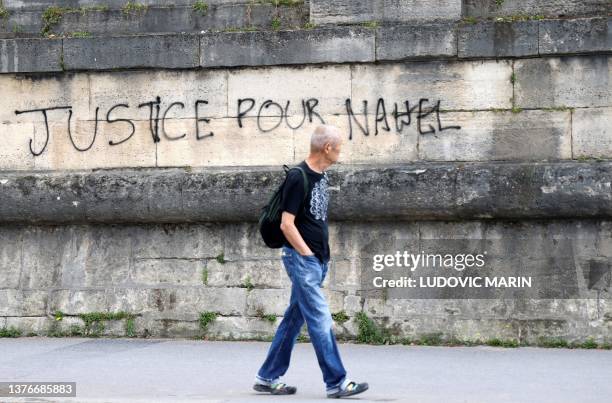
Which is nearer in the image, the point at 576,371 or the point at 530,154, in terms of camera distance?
the point at 576,371

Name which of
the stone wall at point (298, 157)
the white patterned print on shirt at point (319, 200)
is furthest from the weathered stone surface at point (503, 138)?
the white patterned print on shirt at point (319, 200)

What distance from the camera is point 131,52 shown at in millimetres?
10883

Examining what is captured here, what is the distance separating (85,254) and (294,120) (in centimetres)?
230

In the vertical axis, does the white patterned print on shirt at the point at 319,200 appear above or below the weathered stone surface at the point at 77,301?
above

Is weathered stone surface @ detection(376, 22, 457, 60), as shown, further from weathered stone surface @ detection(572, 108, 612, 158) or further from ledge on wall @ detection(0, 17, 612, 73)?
weathered stone surface @ detection(572, 108, 612, 158)

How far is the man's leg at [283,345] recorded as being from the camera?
791 centimetres

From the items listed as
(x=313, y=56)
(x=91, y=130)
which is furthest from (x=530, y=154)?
(x=91, y=130)

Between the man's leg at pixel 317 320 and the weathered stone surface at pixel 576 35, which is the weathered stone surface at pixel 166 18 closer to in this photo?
the weathered stone surface at pixel 576 35

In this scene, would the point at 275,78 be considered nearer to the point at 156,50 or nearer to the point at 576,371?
the point at 156,50

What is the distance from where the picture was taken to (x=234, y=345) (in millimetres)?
10352

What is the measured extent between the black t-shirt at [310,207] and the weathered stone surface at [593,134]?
3229mm

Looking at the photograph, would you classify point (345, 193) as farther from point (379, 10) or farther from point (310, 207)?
point (310, 207)

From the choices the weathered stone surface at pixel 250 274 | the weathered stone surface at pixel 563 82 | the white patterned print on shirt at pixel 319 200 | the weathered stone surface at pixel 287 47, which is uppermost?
the weathered stone surface at pixel 287 47

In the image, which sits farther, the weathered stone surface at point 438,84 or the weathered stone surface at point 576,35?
the weathered stone surface at point 438,84
